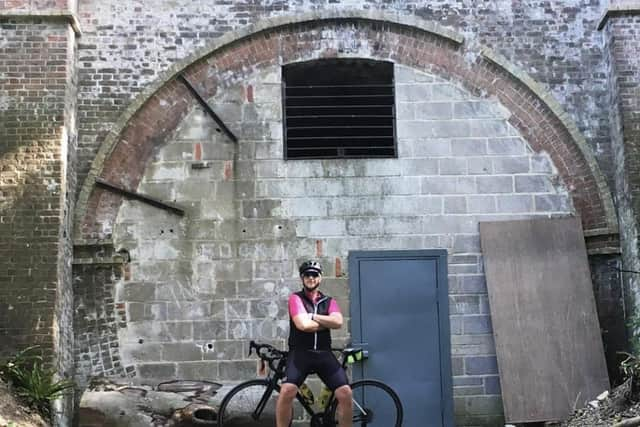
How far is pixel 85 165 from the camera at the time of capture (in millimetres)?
9641

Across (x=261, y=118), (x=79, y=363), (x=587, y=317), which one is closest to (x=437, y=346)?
(x=587, y=317)

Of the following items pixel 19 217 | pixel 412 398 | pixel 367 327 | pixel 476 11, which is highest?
pixel 476 11

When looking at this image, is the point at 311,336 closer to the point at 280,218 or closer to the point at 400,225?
the point at 280,218

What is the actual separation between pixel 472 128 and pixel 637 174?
74.9 inches

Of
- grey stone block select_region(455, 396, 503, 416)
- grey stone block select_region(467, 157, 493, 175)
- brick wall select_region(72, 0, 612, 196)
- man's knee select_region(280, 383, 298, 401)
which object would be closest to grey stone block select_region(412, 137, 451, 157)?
grey stone block select_region(467, 157, 493, 175)

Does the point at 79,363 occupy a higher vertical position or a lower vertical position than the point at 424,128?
lower

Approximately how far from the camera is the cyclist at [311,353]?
732 cm

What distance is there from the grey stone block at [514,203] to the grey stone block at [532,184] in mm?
93

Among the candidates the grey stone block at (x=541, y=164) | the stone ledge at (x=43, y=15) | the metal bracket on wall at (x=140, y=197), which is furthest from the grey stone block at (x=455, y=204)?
the stone ledge at (x=43, y=15)

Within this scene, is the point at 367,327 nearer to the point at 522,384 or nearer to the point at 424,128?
the point at 522,384

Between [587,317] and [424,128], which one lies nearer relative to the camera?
[587,317]

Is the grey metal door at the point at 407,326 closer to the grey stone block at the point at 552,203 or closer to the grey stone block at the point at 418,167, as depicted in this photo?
the grey stone block at the point at 418,167

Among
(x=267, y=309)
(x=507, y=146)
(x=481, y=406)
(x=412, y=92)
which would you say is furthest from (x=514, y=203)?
(x=267, y=309)

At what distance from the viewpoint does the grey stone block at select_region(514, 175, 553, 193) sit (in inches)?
383
